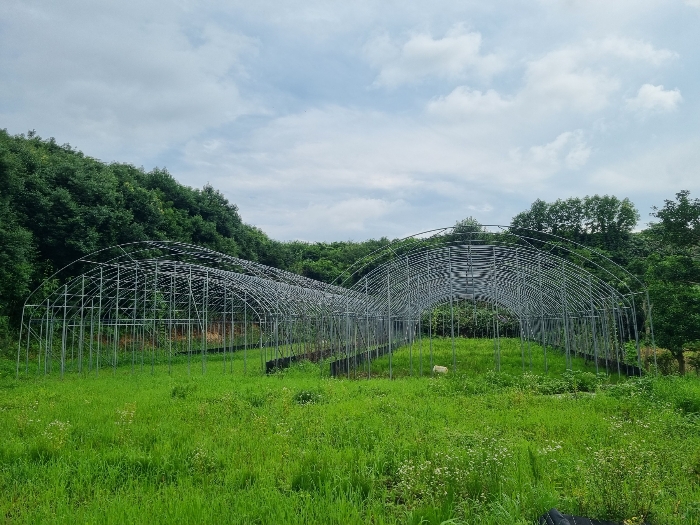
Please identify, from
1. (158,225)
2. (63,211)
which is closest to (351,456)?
(63,211)

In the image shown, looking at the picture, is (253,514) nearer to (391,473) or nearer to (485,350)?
(391,473)

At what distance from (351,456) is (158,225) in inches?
1059

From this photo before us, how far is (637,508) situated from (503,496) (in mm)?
1042

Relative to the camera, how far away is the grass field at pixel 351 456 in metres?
4.50

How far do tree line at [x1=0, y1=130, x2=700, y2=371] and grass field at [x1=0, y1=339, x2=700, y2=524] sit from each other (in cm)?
560

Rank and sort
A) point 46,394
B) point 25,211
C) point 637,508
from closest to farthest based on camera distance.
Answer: point 637,508 < point 46,394 < point 25,211

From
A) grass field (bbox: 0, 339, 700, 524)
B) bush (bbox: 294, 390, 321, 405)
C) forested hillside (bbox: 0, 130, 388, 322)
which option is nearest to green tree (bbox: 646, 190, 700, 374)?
grass field (bbox: 0, 339, 700, 524)

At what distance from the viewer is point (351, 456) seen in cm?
602

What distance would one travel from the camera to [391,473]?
18.8ft

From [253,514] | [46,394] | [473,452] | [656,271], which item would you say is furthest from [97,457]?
[656,271]

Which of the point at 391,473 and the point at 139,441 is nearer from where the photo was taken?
the point at 391,473

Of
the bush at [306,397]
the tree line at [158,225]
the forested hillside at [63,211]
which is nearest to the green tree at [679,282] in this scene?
the tree line at [158,225]

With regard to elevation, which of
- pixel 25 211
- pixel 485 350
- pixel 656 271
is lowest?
pixel 485 350

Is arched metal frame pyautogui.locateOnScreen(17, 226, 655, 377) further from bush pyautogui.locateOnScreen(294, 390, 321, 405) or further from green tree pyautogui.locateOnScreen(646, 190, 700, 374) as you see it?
bush pyautogui.locateOnScreen(294, 390, 321, 405)
